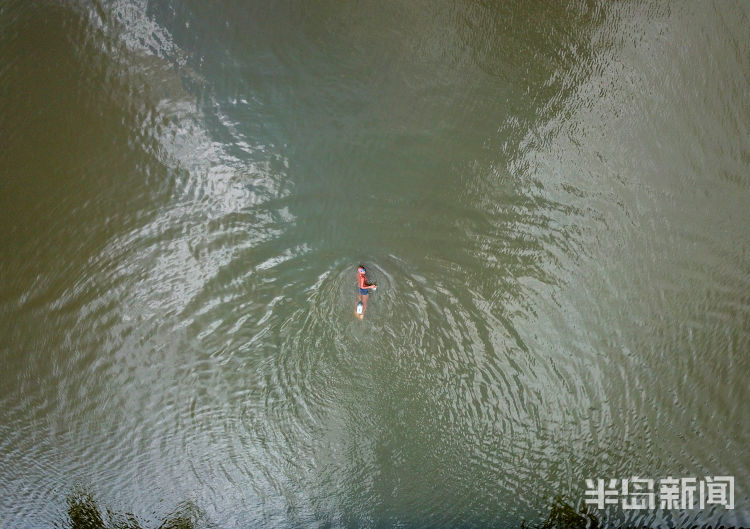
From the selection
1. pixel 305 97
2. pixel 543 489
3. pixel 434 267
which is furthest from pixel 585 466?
pixel 305 97

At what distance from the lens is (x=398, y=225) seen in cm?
254

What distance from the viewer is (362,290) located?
2455 millimetres

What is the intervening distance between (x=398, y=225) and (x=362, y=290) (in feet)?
1.38

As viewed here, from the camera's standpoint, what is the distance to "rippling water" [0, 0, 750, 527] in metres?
2.50

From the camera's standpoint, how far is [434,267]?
254cm

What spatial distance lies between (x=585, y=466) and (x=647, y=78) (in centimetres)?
223
